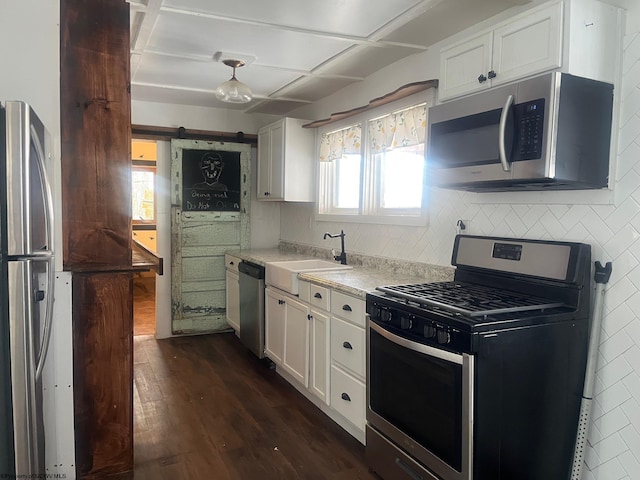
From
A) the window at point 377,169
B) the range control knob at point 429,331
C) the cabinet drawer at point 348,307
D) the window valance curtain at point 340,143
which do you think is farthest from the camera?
the window valance curtain at point 340,143

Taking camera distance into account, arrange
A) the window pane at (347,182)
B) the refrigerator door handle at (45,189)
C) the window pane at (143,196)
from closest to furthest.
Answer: the refrigerator door handle at (45,189)
the window pane at (347,182)
the window pane at (143,196)

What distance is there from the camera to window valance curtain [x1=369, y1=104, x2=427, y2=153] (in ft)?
9.84

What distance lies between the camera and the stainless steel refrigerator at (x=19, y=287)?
4.96 ft

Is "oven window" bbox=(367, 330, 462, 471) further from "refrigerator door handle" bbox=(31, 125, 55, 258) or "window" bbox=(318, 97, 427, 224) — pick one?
"refrigerator door handle" bbox=(31, 125, 55, 258)

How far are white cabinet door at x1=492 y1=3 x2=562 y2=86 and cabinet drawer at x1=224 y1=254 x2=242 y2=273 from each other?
10.1 feet

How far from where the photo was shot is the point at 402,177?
3307mm

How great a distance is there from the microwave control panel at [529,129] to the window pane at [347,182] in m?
1.94

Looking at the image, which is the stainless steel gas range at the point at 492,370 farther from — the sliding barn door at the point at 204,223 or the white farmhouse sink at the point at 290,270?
the sliding barn door at the point at 204,223

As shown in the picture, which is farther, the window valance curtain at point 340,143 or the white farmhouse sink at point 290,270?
the window valance curtain at point 340,143

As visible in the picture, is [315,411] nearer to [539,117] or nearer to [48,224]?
[48,224]

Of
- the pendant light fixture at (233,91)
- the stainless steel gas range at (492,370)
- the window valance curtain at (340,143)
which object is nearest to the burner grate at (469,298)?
the stainless steel gas range at (492,370)

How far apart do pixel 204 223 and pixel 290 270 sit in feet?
6.25

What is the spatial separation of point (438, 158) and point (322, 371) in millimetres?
1490

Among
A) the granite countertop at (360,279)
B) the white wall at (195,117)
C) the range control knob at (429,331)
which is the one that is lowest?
the range control knob at (429,331)
